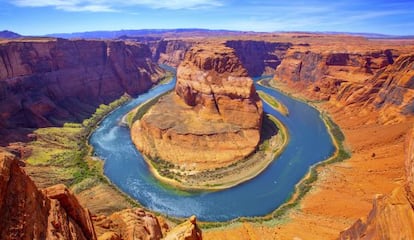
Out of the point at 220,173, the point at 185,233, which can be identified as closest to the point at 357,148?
the point at 220,173

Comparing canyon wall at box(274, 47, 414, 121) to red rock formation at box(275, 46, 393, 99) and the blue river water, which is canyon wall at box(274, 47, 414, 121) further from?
the blue river water

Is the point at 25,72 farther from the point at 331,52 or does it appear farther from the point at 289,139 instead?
the point at 331,52

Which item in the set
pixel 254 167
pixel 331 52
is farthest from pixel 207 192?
pixel 331 52

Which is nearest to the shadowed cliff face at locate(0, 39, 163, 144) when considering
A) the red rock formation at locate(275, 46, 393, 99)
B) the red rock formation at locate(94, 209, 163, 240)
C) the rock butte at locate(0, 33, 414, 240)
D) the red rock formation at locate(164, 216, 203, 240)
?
the rock butte at locate(0, 33, 414, 240)

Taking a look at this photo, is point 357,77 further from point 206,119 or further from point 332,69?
point 206,119

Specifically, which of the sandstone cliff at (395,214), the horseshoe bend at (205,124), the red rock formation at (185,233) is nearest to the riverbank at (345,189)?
the horseshoe bend at (205,124)

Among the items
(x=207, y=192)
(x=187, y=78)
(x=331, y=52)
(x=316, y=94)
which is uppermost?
(x=331, y=52)
